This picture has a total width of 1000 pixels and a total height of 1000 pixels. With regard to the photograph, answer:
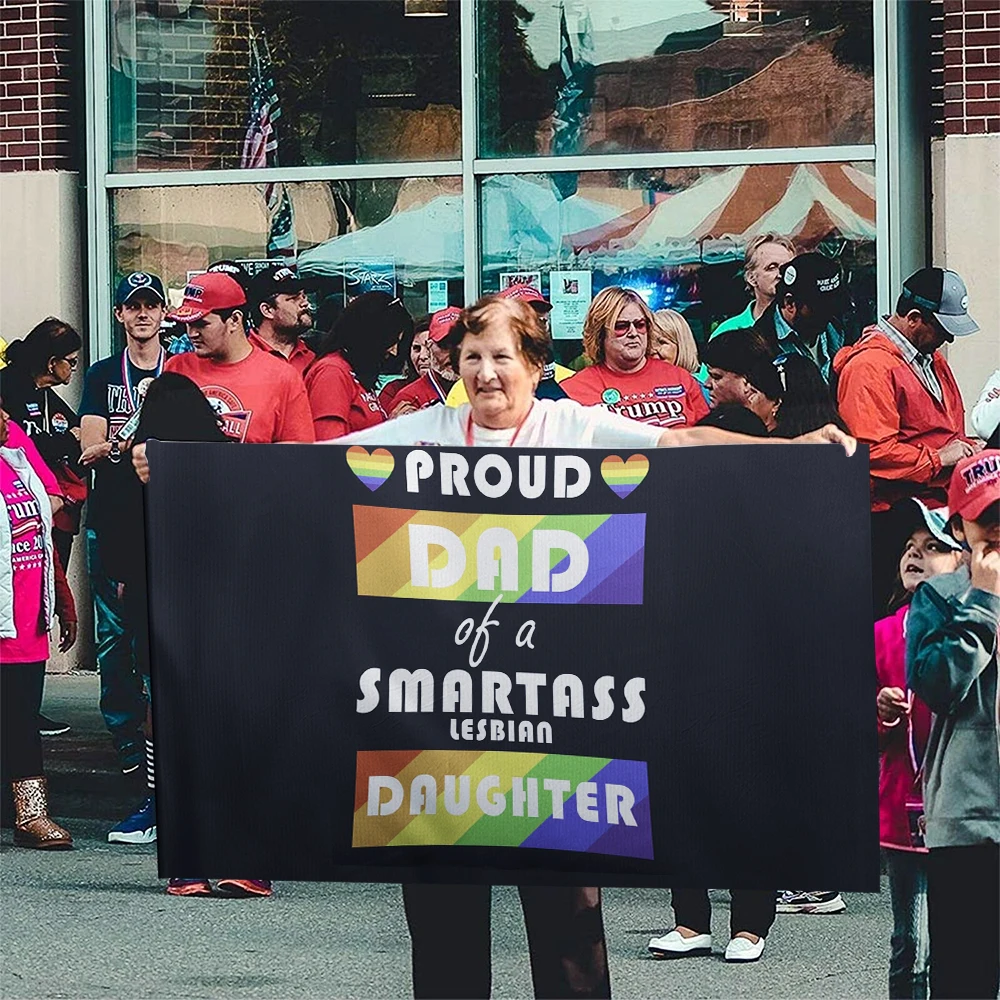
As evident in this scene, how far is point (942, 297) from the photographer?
7332 mm

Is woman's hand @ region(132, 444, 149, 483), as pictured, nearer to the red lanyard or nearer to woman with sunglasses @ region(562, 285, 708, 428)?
the red lanyard

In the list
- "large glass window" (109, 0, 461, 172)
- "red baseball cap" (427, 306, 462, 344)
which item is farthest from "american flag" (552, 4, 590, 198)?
"red baseball cap" (427, 306, 462, 344)

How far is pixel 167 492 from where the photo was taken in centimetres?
472

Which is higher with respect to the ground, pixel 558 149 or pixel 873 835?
pixel 558 149

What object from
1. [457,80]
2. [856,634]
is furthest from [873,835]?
[457,80]

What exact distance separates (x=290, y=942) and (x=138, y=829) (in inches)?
67.4

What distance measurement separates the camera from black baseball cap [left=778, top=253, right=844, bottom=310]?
8336 mm

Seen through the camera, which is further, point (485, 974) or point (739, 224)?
point (739, 224)

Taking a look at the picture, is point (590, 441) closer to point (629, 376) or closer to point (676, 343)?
point (629, 376)

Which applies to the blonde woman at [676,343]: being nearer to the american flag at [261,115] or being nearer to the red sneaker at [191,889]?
the american flag at [261,115]

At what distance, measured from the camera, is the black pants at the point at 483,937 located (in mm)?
4590

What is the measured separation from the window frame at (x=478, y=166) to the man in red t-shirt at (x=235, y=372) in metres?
3.47

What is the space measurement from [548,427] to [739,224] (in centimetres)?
595

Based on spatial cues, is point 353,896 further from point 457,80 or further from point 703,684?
point 457,80
